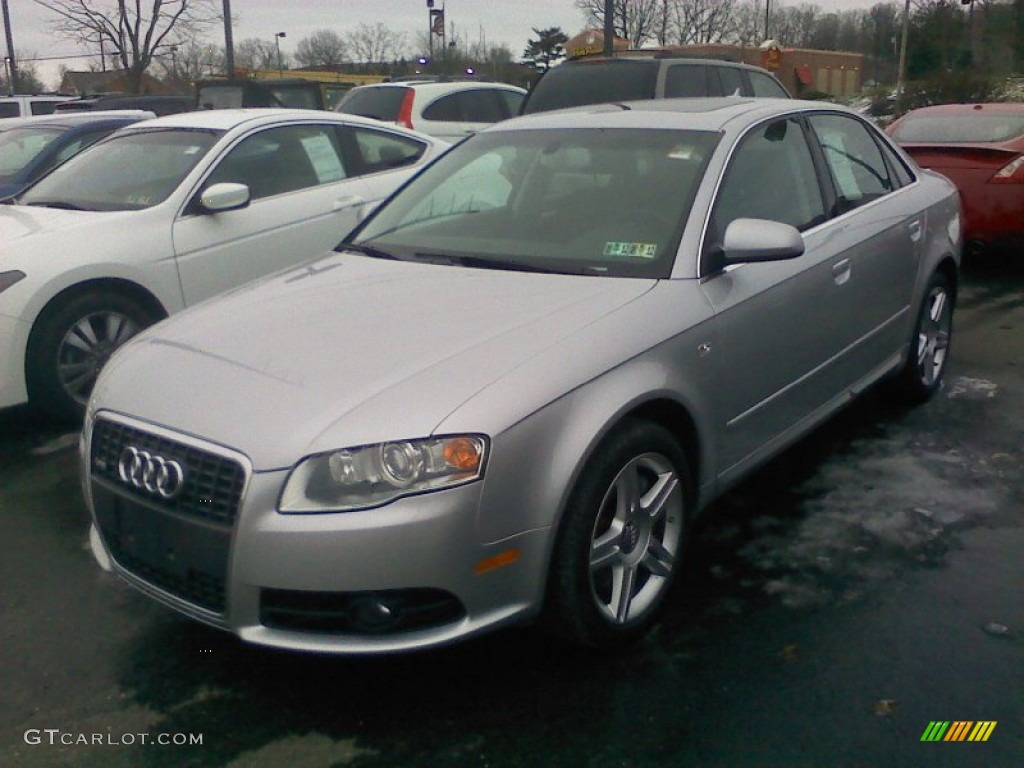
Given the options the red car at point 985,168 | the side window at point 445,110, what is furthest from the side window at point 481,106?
the red car at point 985,168

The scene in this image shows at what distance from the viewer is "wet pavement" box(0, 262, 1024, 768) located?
2.77 metres

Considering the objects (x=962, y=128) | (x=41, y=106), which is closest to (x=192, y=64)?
(x=41, y=106)

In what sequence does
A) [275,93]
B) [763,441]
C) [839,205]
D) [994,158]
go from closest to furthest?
[763,441] → [839,205] → [994,158] → [275,93]

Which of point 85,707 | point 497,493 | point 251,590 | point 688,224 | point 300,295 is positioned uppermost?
point 688,224

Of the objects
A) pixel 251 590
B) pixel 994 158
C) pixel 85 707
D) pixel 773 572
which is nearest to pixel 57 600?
pixel 85 707

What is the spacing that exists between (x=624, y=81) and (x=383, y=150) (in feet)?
11.9

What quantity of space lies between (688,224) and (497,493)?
1385 millimetres

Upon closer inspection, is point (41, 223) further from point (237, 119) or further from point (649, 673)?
point (649, 673)

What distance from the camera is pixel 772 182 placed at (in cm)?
415

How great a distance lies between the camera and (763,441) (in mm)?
3824

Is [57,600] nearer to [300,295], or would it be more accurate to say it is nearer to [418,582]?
[300,295]

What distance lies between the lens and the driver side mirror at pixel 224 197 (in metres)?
5.70

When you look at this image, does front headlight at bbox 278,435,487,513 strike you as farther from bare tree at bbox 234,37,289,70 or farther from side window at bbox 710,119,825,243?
bare tree at bbox 234,37,289,70

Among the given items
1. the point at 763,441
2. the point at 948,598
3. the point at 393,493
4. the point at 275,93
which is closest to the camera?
the point at 393,493
